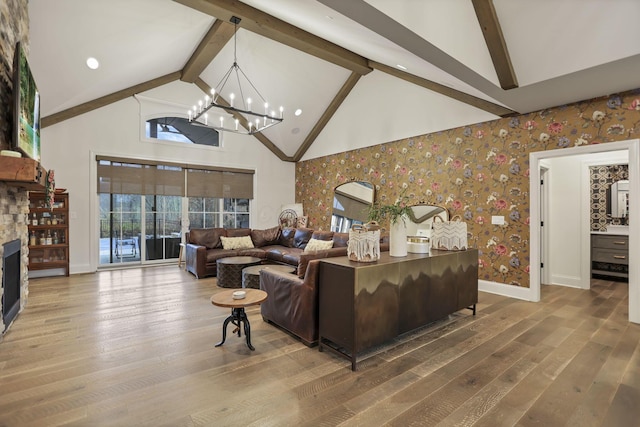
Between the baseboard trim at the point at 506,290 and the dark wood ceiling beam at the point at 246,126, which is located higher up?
the dark wood ceiling beam at the point at 246,126

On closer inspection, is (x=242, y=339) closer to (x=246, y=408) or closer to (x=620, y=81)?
(x=246, y=408)

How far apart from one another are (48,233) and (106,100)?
2776mm

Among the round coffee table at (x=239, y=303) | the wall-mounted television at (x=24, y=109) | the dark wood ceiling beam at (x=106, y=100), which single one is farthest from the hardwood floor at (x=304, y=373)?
the dark wood ceiling beam at (x=106, y=100)

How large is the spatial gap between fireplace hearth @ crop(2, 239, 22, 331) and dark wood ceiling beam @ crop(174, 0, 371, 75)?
3.44m

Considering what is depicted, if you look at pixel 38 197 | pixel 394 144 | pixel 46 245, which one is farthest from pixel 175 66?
Result: pixel 394 144

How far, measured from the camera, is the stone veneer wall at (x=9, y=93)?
2912 mm

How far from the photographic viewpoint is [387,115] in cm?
627

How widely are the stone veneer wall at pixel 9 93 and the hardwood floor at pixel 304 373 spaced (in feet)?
3.18

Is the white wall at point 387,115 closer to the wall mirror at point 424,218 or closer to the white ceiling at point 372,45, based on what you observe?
the white ceiling at point 372,45

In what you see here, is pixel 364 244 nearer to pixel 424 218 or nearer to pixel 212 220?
pixel 424 218

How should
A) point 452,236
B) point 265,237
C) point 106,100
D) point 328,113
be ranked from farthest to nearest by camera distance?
point 328,113 → point 265,237 → point 106,100 → point 452,236

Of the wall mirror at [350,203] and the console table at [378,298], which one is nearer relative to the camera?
the console table at [378,298]

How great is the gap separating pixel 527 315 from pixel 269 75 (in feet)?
19.7

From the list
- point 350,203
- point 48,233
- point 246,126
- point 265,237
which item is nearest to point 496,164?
point 350,203
